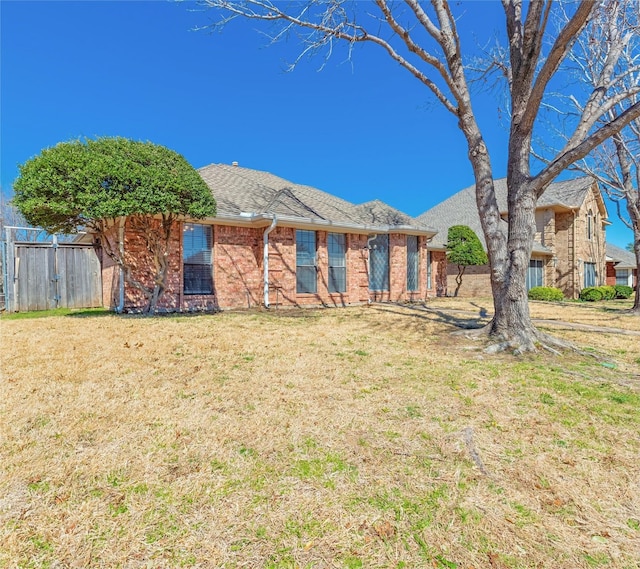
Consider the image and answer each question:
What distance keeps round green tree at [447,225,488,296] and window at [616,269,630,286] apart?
65.7ft

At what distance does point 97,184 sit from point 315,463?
289 inches

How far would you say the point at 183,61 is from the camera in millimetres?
10539

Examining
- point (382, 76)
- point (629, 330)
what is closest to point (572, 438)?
point (629, 330)

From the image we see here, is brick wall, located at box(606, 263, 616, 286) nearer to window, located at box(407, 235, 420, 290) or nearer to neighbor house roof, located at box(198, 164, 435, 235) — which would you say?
Answer: neighbor house roof, located at box(198, 164, 435, 235)

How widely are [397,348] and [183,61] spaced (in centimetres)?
1047

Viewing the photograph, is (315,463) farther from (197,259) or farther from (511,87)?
(197,259)

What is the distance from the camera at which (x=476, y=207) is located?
1841 cm

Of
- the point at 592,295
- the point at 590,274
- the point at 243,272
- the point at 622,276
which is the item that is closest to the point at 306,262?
the point at 243,272

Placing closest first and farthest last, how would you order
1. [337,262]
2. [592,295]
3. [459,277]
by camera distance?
[337,262]
[592,295]
[459,277]

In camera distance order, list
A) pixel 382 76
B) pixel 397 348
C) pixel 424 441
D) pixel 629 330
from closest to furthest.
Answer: pixel 424 441 < pixel 397 348 < pixel 629 330 < pixel 382 76

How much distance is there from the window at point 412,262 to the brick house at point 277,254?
0.04 meters

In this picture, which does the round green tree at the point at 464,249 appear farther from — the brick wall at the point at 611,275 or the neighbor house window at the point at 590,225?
the brick wall at the point at 611,275

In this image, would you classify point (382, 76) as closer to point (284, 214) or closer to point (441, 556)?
point (284, 214)

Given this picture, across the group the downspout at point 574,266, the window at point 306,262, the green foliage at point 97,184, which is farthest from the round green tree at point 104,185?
the downspout at point 574,266
